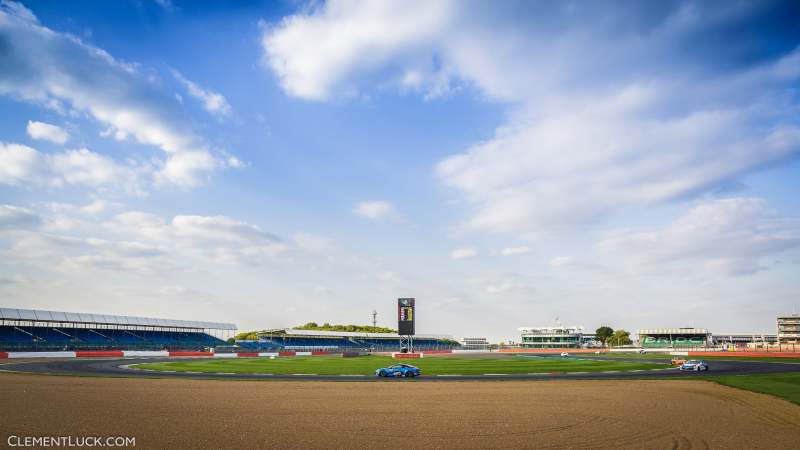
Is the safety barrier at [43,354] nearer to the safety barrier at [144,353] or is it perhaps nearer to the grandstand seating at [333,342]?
the safety barrier at [144,353]

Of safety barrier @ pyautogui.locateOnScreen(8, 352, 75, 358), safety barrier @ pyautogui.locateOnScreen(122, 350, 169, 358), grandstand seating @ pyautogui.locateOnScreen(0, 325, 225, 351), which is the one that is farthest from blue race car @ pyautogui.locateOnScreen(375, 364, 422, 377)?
grandstand seating @ pyautogui.locateOnScreen(0, 325, 225, 351)

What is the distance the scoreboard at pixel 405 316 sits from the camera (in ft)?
308

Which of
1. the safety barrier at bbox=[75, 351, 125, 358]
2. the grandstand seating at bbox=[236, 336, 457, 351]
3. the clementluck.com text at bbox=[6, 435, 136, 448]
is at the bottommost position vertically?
the grandstand seating at bbox=[236, 336, 457, 351]

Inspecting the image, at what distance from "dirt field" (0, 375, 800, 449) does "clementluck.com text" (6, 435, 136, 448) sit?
40cm

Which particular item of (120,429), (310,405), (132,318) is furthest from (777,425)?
(132,318)

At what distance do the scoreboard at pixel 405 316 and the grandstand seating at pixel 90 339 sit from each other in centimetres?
4887

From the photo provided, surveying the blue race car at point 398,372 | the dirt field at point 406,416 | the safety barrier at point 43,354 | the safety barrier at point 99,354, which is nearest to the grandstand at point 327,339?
the safety barrier at point 99,354

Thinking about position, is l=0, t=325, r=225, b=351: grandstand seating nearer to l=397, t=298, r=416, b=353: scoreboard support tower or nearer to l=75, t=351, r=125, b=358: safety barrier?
l=75, t=351, r=125, b=358: safety barrier

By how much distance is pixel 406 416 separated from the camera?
21.5m

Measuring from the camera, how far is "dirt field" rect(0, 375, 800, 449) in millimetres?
16875

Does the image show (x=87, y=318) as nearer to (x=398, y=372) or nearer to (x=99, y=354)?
(x=99, y=354)

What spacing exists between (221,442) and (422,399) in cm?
1315

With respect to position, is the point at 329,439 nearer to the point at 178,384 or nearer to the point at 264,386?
A: the point at 264,386

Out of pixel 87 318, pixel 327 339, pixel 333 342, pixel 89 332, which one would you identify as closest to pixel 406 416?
pixel 87 318
